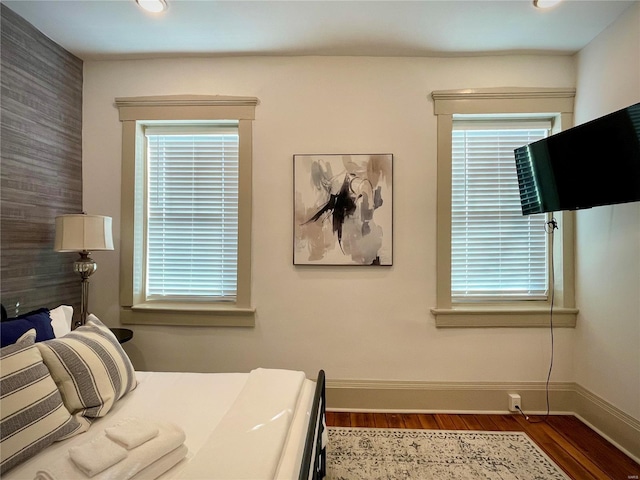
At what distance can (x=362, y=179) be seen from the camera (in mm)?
2473

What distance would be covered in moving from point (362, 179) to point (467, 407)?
2.00 metres

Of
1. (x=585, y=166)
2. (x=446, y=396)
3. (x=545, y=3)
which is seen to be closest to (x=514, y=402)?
(x=446, y=396)

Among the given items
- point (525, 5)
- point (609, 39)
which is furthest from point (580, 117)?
point (525, 5)

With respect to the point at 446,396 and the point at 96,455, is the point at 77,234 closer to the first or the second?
the point at 96,455

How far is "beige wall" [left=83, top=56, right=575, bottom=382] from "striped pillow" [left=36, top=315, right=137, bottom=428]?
112cm

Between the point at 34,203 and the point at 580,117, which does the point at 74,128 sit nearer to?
the point at 34,203

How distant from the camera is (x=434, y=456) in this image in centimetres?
192

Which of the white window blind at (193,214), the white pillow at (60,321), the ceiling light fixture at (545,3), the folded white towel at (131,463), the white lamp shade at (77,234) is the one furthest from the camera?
the white window blind at (193,214)

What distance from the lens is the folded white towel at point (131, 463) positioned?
0.91 m

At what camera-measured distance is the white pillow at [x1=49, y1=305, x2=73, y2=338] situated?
1.59 metres

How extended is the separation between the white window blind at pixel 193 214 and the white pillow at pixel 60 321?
36.8 inches

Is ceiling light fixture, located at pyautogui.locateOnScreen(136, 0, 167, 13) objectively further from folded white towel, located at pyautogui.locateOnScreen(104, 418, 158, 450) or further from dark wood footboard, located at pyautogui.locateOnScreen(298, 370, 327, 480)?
dark wood footboard, located at pyautogui.locateOnScreen(298, 370, 327, 480)

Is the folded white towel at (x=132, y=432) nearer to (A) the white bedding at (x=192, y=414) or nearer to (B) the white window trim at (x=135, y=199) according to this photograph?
(A) the white bedding at (x=192, y=414)

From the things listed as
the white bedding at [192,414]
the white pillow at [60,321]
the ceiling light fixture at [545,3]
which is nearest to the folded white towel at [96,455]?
the white bedding at [192,414]
